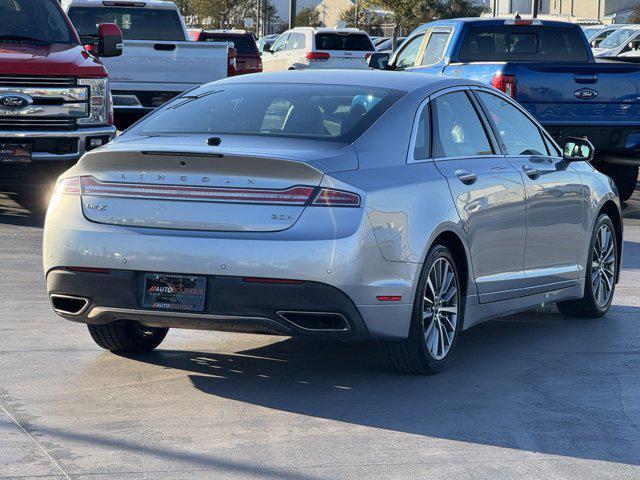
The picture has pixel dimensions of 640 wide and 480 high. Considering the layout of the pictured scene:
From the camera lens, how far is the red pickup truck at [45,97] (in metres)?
13.7

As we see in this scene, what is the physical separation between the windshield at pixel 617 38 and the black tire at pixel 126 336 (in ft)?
112

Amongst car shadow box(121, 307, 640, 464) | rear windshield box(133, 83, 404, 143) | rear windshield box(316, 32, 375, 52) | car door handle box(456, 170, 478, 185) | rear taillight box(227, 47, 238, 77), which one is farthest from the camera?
rear windshield box(316, 32, 375, 52)

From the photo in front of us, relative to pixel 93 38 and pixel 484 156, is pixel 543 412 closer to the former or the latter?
pixel 484 156

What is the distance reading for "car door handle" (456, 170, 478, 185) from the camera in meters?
7.66

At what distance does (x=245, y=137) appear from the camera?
23.4 ft

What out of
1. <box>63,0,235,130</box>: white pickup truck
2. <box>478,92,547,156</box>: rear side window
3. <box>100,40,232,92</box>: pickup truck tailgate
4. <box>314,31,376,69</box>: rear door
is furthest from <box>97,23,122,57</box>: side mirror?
<box>314,31,376,69</box>: rear door

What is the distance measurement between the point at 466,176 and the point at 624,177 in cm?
920

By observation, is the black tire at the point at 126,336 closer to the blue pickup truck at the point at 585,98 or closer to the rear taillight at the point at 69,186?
the rear taillight at the point at 69,186

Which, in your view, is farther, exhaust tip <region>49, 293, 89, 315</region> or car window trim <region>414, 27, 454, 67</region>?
car window trim <region>414, 27, 454, 67</region>

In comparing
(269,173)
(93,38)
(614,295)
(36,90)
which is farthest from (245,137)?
(93,38)

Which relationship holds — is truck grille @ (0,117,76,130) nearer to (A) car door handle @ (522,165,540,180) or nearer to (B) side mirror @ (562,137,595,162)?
(B) side mirror @ (562,137,595,162)

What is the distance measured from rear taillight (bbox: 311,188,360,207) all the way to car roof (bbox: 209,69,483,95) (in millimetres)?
1239

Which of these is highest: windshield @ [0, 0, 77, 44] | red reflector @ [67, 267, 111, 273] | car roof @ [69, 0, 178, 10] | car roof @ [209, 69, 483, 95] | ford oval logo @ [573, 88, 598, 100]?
car roof @ [209, 69, 483, 95]

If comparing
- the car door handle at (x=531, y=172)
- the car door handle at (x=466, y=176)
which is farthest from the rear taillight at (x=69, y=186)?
the car door handle at (x=531, y=172)
